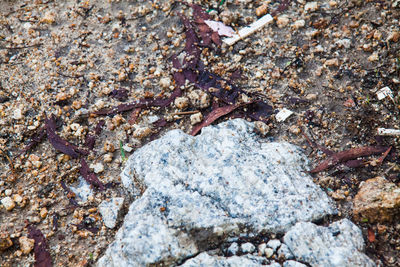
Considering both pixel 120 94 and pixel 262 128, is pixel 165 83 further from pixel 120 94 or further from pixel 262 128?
pixel 262 128

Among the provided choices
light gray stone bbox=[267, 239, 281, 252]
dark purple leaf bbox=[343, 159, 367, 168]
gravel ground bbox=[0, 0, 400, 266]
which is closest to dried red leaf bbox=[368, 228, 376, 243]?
gravel ground bbox=[0, 0, 400, 266]

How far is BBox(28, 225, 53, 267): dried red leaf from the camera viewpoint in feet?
6.90

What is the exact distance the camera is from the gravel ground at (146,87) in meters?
2.21

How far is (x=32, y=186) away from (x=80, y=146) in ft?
1.51

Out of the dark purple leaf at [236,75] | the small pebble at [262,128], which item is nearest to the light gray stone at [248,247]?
the small pebble at [262,128]

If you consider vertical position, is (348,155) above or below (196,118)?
below

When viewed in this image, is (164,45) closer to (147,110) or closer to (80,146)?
(147,110)

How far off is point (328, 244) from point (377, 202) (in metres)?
0.43

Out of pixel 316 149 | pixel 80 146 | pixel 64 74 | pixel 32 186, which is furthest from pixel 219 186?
pixel 64 74

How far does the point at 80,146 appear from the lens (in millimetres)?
2588

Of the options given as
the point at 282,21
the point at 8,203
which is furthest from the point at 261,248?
the point at 282,21

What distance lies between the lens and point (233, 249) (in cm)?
184

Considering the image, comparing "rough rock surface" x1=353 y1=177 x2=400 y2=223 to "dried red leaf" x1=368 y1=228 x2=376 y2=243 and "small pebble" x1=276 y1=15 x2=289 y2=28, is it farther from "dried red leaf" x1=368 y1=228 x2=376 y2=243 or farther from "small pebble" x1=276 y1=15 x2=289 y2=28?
"small pebble" x1=276 y1=15 x2=289 y2=28

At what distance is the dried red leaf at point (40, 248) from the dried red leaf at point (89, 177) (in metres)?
0.48
